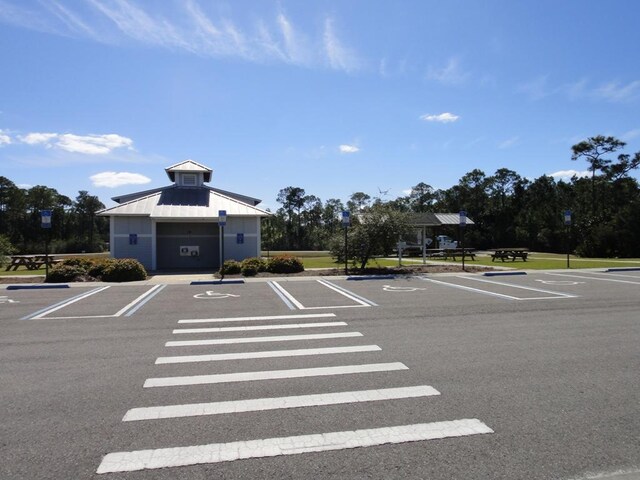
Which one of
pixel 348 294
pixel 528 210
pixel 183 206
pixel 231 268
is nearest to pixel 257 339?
pixel 348 294

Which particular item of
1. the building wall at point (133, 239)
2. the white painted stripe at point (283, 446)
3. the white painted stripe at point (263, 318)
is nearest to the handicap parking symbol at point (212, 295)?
the white painted stripe at point (263, 318)

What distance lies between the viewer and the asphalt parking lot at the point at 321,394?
3572 millimetres

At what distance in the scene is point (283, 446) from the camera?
381cm

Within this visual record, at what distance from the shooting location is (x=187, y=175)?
30.6 m

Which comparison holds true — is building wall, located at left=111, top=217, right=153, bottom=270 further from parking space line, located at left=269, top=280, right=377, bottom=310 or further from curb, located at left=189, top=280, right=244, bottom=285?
→ parking space line, located at left=269, top=280, right=377, bottom=310

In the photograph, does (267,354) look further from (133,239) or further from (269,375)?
(133,239)

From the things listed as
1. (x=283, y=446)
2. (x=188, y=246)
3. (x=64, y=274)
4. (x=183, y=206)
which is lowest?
(x=283, y=446)

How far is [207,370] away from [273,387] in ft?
3.96

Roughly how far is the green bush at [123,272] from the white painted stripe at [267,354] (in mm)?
13613

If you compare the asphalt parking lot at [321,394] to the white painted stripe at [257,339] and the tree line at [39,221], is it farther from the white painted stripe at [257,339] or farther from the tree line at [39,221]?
the tree line at [39,221]

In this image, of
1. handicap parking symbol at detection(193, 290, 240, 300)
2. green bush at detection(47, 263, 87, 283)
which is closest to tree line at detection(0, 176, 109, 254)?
green bush at detection(47, 263, 87, 283)

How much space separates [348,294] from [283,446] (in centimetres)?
1039

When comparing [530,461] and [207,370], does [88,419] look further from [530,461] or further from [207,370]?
[530,461]

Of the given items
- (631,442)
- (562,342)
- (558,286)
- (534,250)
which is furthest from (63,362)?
(534,250)
